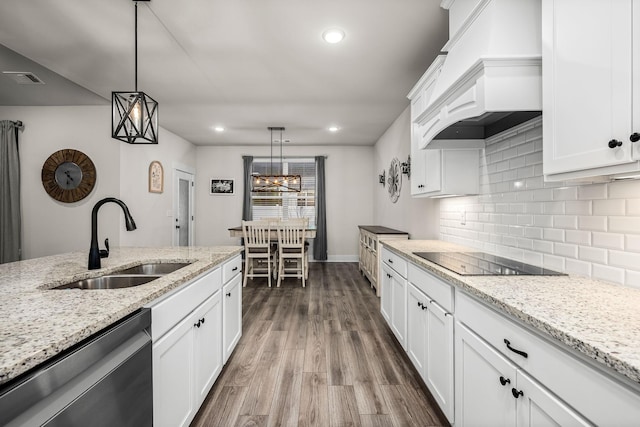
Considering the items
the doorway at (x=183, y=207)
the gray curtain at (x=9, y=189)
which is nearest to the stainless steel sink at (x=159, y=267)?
the gray curtain at (x=9, y=189)

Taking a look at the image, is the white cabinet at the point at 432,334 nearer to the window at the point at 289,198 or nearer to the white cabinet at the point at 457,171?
the white cabinet at the point at 457,171

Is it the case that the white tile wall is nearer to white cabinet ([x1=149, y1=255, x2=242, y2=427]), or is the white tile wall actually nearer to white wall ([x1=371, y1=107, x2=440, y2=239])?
white wall ([x1=371, y1=107, x2=440, y2=239])

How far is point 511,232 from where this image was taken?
1965 mm

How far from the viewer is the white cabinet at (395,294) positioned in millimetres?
2252

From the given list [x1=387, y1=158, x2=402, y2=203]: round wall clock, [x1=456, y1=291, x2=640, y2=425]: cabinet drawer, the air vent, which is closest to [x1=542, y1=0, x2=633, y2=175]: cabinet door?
[x1=456, y1=291, x2=640, y2=425]: cabinet drawer

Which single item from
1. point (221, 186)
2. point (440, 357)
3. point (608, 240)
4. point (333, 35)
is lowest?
point (440, 357)

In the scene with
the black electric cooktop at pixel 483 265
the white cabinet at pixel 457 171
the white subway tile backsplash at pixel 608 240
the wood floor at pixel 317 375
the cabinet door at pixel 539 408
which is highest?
the white cabinet at pixel 457 171

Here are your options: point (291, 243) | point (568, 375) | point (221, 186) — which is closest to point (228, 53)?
point (291, 243)

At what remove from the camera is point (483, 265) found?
169 centimetres

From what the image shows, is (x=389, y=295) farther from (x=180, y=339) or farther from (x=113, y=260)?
(x=113, y=260)

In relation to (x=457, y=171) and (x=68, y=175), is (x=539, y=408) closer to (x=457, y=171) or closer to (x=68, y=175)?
(x=457, y=171)

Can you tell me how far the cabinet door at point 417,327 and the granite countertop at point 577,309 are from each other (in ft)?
1.45

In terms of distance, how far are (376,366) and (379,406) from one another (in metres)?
0.45

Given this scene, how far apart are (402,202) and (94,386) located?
409 centimetres
